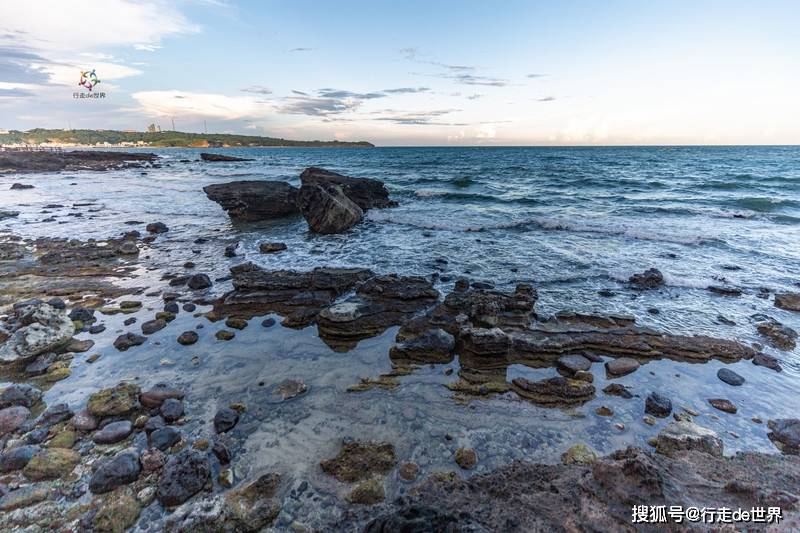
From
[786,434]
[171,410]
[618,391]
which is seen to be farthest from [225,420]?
[786,434]

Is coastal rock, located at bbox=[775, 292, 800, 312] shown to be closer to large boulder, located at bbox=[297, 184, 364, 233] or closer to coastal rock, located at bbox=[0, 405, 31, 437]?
large boulder, located at bbox=[297, 184, 364, 233]

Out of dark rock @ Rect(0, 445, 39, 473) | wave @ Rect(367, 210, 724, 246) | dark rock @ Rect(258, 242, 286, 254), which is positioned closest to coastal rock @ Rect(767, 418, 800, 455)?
dark rock @ Rect(0, 445, 39, 473)

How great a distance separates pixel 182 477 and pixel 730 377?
8998 mm

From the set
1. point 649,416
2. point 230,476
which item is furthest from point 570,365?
point 230,476

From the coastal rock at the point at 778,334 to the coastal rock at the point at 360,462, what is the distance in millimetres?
8892

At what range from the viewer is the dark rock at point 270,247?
14961 millimetres

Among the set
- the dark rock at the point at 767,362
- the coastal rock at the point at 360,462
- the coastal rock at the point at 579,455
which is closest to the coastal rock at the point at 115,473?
the coastal rock at the point at 360,462

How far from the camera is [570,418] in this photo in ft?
18.7

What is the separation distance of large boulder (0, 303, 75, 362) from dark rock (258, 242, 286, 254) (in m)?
7.40

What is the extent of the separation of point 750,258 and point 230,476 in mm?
18926

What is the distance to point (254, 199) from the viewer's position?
2202cm

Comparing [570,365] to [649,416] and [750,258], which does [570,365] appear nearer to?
[649,416]

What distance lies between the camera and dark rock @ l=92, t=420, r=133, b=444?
16.6 feet

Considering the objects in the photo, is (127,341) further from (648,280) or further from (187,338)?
(648,280)
